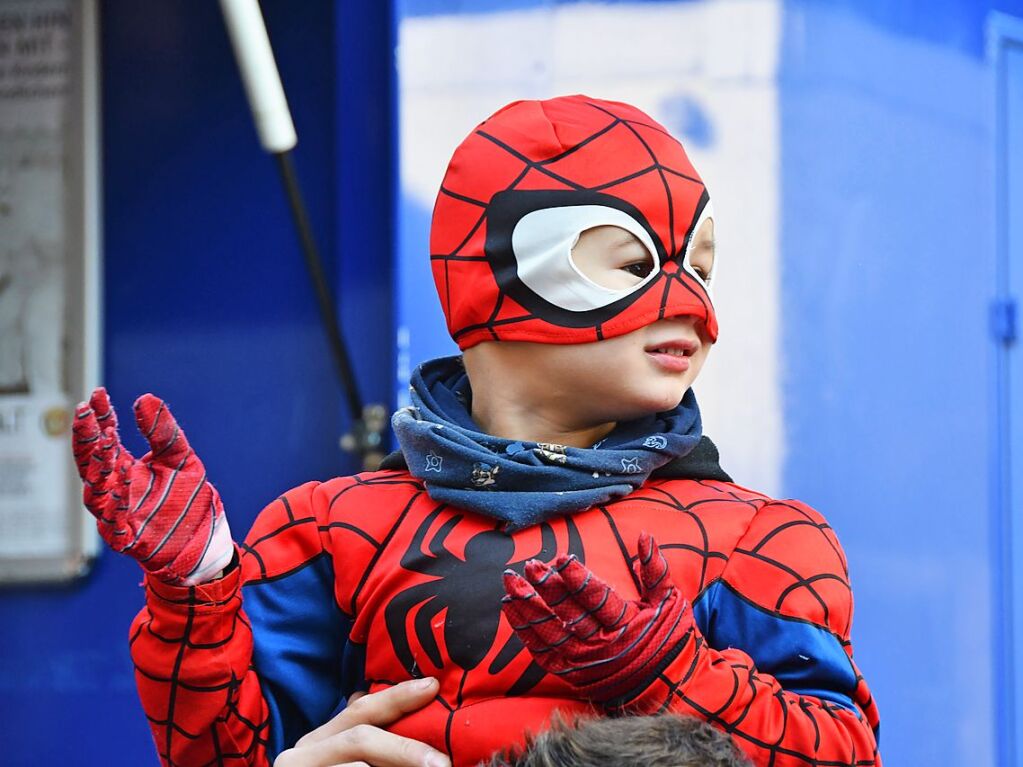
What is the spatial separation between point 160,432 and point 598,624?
Answer: 0.42 metres

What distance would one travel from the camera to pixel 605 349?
1.32 metres

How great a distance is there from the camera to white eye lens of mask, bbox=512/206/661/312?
1312 millimetres

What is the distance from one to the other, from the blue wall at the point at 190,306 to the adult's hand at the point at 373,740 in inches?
50.3

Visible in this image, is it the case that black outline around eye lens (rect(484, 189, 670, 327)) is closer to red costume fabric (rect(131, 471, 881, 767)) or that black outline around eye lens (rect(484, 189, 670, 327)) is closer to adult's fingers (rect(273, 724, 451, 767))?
red costume fabric (rect(131, 471, 881, 767))

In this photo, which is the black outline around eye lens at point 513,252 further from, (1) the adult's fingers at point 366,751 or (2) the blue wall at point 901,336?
(2) the blue wall at point 901,336

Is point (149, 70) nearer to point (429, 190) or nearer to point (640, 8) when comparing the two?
point (429, 190)

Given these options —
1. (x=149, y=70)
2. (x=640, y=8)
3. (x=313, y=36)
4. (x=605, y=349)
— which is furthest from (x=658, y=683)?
(x=149, y=70)

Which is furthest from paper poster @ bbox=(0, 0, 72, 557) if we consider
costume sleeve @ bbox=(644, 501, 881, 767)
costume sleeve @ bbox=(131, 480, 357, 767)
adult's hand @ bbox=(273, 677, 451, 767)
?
costume sleeve @ bbox=(644, 501, 881, 767)

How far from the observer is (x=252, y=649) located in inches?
51.7

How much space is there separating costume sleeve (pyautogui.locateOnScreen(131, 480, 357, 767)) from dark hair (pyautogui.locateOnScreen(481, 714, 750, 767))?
0.32 m

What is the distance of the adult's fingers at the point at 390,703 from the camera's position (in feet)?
4.05

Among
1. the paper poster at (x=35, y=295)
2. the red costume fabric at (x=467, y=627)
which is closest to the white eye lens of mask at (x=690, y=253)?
the red costume fabric at (x=467, y=627)

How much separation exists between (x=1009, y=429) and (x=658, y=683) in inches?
71.1

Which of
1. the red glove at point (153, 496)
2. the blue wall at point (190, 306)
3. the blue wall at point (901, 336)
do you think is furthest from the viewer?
the blue wall at point (190, 306)
